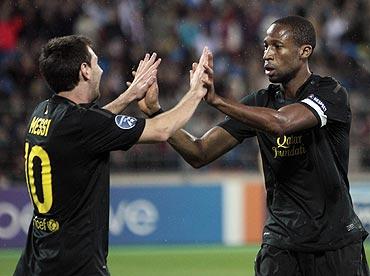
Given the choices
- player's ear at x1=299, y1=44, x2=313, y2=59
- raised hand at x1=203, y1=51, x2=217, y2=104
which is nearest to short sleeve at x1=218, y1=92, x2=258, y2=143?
player's ear at x1=299, y1=44, x2=313, y2=59

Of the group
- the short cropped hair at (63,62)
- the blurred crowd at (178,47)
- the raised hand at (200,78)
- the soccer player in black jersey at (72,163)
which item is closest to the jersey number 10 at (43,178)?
the soccer player in black jersey at (72,163)

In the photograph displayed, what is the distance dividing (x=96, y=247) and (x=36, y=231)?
33 cm

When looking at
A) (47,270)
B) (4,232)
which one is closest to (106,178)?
(47,270)

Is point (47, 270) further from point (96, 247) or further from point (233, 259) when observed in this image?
point (233, 259)

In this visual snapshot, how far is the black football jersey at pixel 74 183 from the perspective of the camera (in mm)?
5152

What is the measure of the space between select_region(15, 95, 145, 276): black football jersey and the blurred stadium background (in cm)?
583

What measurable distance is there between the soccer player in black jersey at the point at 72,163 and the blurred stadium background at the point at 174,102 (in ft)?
19.1

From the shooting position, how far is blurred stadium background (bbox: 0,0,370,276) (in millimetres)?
12820

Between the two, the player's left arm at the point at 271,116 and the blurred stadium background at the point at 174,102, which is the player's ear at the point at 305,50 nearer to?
the player's left arm at the point at 271,116

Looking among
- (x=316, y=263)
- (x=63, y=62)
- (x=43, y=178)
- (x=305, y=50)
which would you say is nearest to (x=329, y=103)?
(x=305, y=50)

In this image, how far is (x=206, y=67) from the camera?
5578 millimetres

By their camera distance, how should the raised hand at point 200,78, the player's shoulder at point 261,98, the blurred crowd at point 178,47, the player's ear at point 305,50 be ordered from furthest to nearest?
the blurred crowd at point 178,47
the player's shoulder at point 261,98
the player's ear at point 305,50
the raised hand at point 200,78

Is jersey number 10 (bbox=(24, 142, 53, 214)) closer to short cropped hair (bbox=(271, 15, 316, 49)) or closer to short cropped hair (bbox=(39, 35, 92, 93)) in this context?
short cropped hair (bbox=(39, 35, 92, 93))

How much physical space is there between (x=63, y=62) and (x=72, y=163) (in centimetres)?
53
